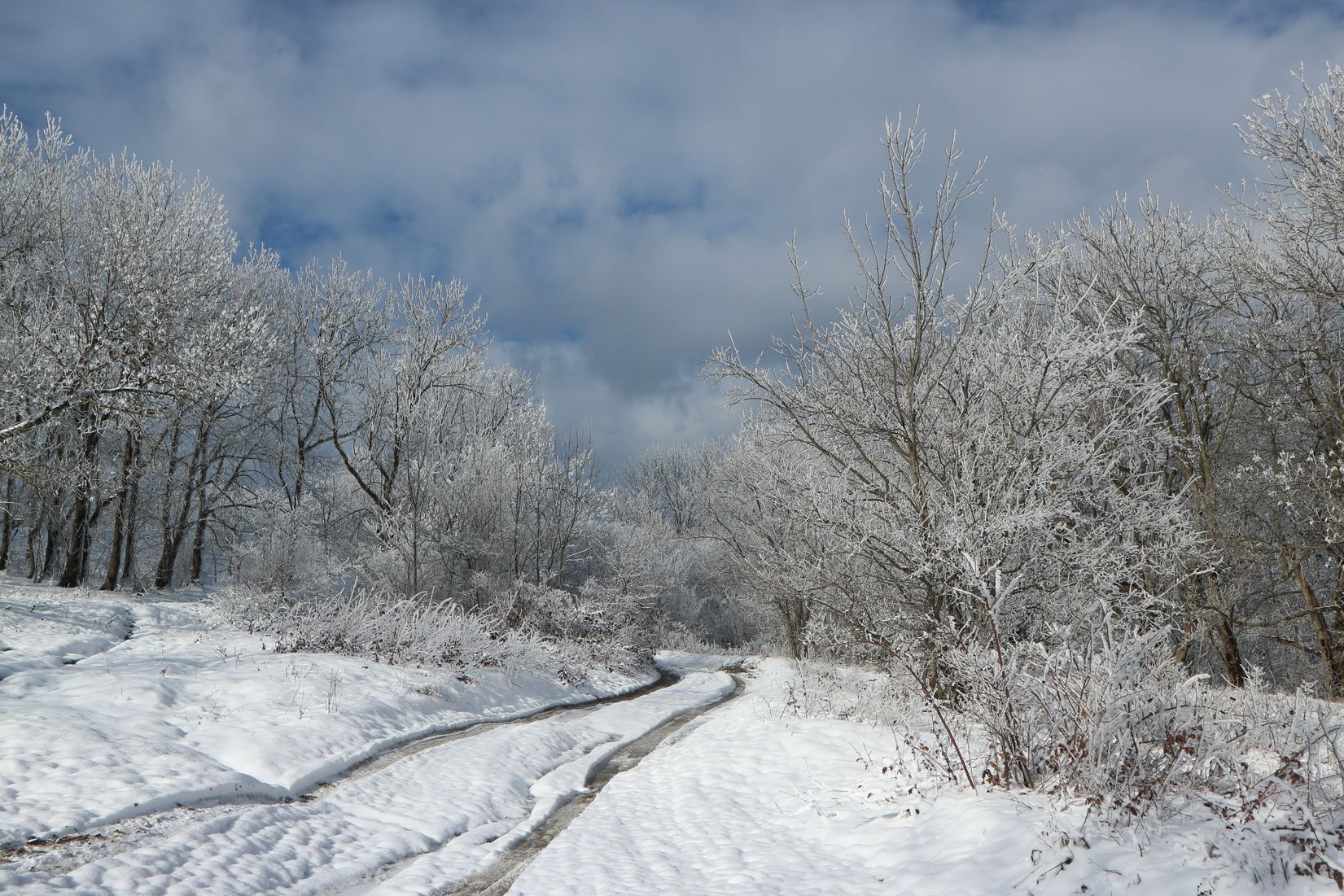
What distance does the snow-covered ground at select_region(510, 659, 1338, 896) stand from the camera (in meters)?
4.20

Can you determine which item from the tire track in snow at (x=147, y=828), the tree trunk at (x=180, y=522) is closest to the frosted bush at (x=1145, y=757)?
the tire track in snow at (x=147, y=828)

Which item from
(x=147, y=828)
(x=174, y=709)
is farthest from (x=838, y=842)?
(x=174, y=709)

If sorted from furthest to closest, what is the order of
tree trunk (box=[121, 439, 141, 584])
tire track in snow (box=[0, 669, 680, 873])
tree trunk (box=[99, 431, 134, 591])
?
1. tree trunk (box=[121, 439, 141, 584])
2. tree trunk (box=[99, 431, 134, 591])
3. tire track in snow (box=[0, 669, 680, 873])

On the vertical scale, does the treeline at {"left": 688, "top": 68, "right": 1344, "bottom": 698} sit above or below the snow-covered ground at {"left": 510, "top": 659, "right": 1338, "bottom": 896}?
above

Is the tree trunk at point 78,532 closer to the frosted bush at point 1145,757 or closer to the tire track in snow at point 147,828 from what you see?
the tire track in snow at point 147,828

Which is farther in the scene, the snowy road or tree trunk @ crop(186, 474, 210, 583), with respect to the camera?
tree trunk @ crop(186, 474, 210, 583)

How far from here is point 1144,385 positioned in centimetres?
871

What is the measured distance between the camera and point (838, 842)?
550 centimetres

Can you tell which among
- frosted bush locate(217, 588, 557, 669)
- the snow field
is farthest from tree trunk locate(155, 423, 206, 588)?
the snow field

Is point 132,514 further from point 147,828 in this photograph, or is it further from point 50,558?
point 147,828

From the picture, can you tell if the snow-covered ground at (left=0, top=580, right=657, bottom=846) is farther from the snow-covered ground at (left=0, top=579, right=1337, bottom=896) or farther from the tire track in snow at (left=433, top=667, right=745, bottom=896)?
the tire track in snow at (left=433, top=667, right=745, bottom=896)

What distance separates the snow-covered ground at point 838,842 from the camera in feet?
13.8

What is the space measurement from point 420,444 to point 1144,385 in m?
20.3

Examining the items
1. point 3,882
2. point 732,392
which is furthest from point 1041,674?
point 3,882
